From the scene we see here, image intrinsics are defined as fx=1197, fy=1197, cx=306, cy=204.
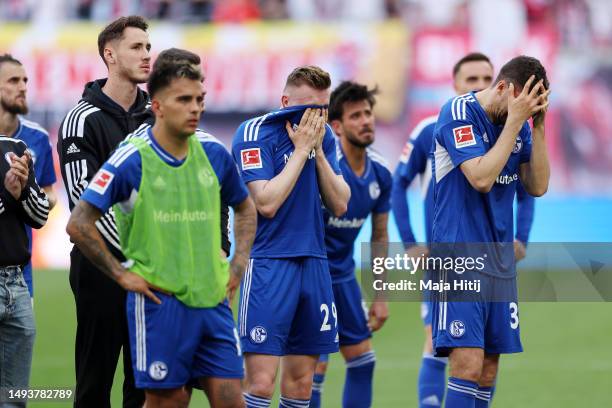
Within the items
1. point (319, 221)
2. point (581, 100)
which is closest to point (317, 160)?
point (319, 221)

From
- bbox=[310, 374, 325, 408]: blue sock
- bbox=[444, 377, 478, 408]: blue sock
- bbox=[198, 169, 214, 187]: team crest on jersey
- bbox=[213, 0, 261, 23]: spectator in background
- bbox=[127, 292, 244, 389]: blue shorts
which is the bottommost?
bbox=[310, 374, 325, 408]: blue sock

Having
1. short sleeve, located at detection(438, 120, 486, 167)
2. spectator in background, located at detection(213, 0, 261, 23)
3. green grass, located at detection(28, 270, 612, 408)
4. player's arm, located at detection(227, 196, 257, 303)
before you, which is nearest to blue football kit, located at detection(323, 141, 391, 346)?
green grass, located at detection(28, 270, 612, 408)

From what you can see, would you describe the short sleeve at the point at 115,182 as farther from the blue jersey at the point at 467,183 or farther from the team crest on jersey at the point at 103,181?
the blue jersey at the point at 467,183

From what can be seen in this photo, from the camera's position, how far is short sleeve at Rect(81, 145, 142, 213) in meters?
6.14

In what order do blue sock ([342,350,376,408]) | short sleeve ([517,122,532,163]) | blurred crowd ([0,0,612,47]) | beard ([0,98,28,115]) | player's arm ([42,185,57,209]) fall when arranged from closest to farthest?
short sleeve ([517,122,532,163]), player's arm ([42,185,57,209]), blue sock ([342,350,376,408]), beard ([0,98,28,115]), blurred crowd ([0,0,612,47])

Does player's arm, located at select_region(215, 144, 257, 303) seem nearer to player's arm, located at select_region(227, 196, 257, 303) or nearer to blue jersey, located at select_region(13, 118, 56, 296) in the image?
player's arm, located at select_region(227, 196, 257, 303)

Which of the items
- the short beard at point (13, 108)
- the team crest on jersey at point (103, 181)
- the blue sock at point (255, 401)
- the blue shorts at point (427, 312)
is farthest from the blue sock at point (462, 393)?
the short beard at point (13, 108)

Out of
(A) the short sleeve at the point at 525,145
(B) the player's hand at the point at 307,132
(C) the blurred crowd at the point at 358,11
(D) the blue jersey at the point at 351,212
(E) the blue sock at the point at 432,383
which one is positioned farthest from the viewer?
(C) the blurred crowd at the point at 358,11

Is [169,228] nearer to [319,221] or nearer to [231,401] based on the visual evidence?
[231,401]

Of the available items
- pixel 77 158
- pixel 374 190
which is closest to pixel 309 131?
pixel 77 158

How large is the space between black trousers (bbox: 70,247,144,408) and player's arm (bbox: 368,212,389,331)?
2.74 m

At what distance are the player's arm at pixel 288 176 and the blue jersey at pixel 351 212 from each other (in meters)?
1.84

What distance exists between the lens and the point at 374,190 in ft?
32.0

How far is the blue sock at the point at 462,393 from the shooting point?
7438 millimetres
